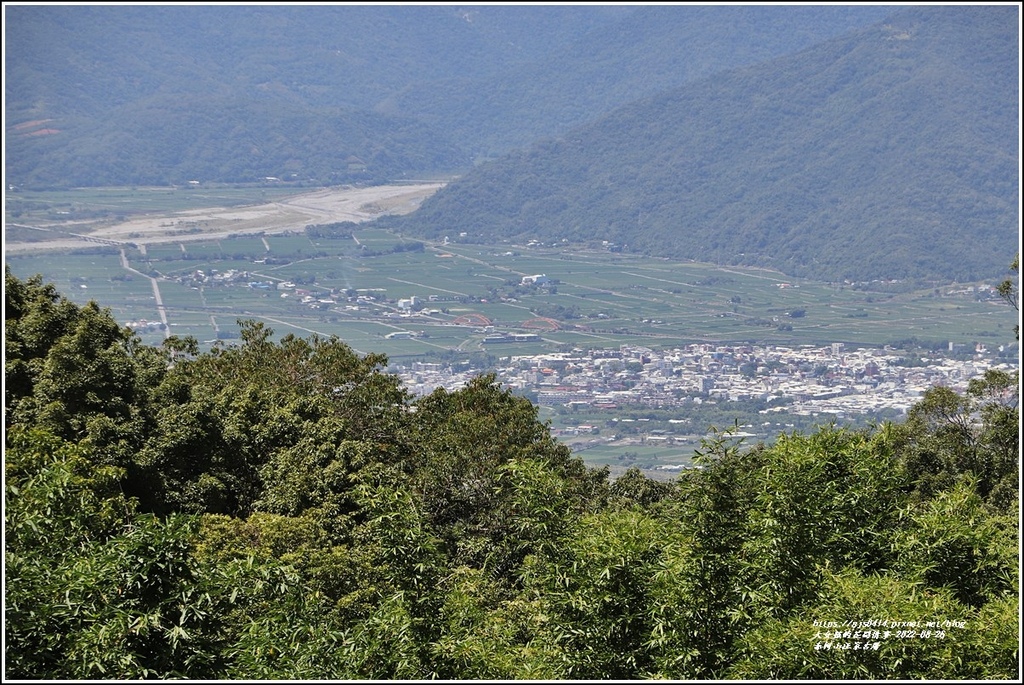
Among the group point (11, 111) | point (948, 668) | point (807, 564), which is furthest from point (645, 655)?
point (11, 111)

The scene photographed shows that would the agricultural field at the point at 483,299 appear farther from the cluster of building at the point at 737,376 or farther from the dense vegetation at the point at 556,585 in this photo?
the dense vegetation at the point at 556,585

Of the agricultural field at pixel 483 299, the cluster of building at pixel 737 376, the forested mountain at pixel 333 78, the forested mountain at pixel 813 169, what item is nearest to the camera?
the cluster of building at pixel 737 376

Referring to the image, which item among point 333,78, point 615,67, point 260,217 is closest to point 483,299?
point 260,217

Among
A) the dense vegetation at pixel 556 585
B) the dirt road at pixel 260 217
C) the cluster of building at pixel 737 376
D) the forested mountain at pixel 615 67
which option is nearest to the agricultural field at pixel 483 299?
the dirt road at pixel 260 217

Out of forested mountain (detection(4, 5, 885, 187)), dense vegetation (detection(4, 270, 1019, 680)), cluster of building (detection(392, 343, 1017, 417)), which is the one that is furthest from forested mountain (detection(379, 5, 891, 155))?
dense vegetation (detection(4, 270, 1019, 680))

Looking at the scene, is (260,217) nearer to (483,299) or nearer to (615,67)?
(483,299)
